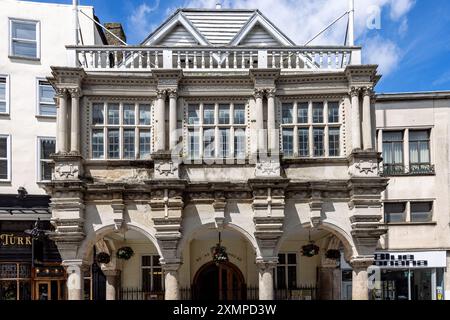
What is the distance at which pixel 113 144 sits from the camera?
19047 mm

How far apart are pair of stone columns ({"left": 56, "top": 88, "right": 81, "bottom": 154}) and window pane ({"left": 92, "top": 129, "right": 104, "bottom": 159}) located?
623mm

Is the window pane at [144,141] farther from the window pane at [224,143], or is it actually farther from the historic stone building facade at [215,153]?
the window pane at [224,143]

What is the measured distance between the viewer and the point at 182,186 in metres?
17.9

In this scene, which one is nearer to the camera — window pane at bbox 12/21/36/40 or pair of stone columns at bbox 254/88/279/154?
pair of stone columns at bbox 254/88/279/154

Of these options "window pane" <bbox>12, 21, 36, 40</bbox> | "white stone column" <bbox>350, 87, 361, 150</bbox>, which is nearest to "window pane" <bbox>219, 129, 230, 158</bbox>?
"white stone column" <bbox>350, 87, 361, 150</bbox>

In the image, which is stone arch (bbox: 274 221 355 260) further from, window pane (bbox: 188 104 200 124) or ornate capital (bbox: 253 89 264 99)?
window pane (bbox: 188 104 200 124)

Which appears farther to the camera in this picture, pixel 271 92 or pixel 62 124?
pixel 271 92

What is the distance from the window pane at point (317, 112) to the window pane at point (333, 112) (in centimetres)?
27

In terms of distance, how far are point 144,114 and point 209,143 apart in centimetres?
246

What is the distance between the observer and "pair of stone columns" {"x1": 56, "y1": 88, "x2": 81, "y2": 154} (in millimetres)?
18312

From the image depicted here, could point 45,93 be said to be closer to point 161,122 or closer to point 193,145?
point 161,122

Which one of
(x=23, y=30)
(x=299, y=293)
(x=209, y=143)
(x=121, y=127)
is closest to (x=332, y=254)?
(x=299, y=293)

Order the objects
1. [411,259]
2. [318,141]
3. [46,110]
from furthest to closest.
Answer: [411,259], [46,110], [318,141]

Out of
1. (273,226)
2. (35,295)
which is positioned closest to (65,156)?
(273,226)
